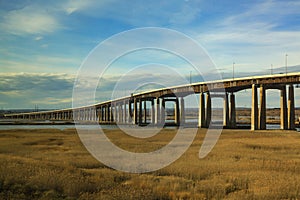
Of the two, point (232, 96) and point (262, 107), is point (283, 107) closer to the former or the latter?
point (262, 107)

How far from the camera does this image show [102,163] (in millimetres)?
25094

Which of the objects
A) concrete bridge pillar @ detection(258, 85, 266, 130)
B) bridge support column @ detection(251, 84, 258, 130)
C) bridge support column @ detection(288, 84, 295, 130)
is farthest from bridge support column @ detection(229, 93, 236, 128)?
concrete bridge pillar @ detection(258, 85, 266, 130)

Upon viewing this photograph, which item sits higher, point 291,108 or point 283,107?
point 283,107

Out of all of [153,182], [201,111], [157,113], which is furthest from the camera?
[157,113]

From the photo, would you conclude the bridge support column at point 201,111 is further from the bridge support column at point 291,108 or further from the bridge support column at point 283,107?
the bridge support column at point 291,108

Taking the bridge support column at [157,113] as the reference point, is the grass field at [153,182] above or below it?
below

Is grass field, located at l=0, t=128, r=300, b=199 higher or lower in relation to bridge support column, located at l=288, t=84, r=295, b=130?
lower

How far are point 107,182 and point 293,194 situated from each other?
27.9 ft

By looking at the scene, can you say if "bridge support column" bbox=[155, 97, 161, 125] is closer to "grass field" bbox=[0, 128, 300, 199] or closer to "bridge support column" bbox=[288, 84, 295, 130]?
"bridge support column" bbox=[288, 84, 295, 130]

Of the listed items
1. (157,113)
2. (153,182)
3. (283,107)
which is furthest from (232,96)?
(153,182)

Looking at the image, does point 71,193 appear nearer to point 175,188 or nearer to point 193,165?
point 175,188

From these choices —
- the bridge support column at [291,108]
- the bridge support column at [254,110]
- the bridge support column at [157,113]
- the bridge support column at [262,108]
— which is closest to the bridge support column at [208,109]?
the bridge support column at [254,110]

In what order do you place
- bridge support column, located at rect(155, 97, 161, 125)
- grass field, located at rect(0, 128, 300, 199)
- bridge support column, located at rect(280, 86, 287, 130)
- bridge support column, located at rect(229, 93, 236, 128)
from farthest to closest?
1. bridge support column, located at rect(155, 97, 161, 125)
2. bridge support column, located at rect(229, 93, 236, 128)
3. bridge support column, located at rect(280, 86, 287, 130)
4. grass field, located at rect(0, 128, 300, 199)

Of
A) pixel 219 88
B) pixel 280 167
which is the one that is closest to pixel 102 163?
pixel 280 167
